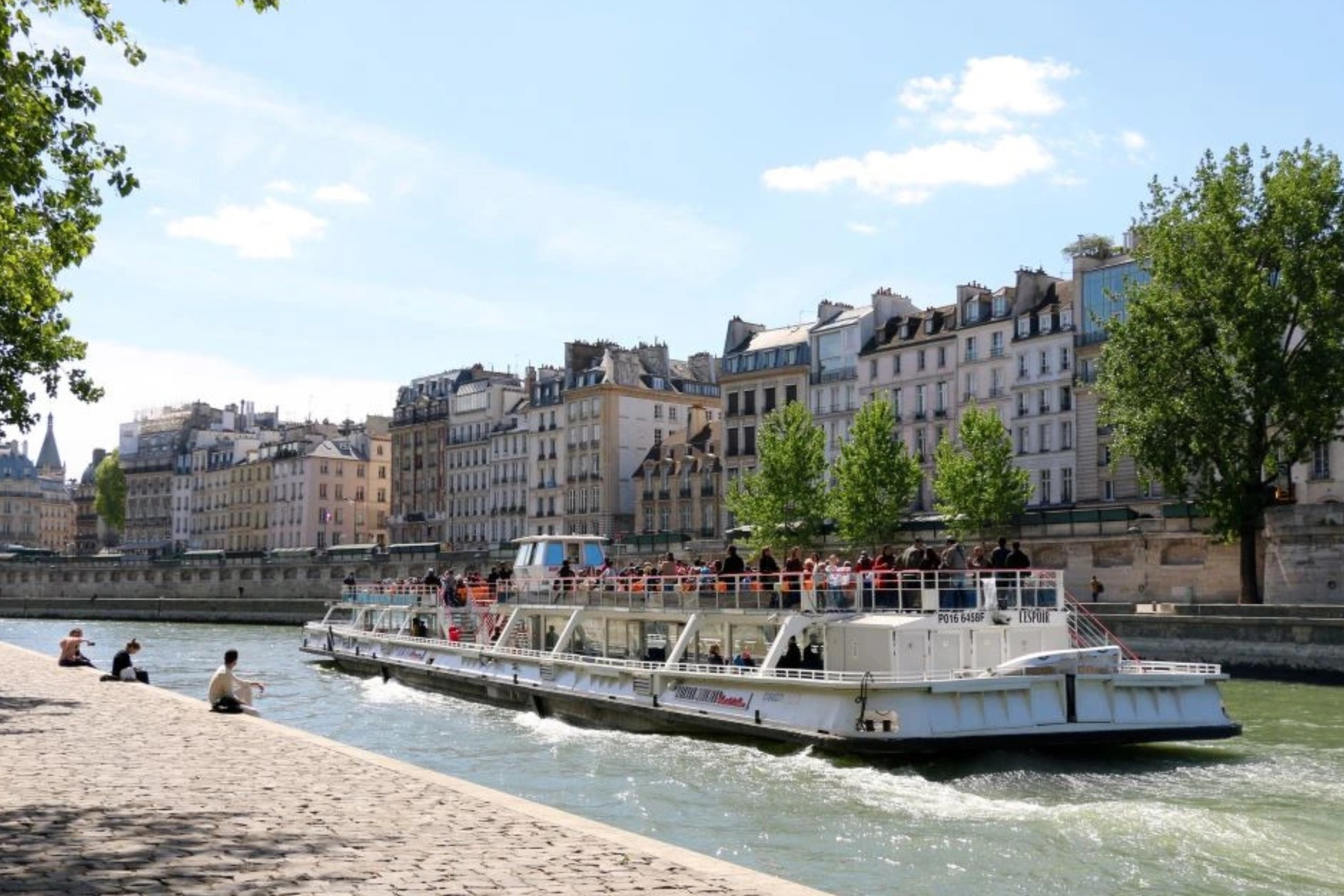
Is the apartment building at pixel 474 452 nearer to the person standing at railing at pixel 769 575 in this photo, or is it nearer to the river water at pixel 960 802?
the river water at pixel 960 802

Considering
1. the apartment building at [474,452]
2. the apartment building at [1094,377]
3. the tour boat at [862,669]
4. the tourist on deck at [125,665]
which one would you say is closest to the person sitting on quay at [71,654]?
the tourist on deck at [125,665]

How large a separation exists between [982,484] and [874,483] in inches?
195

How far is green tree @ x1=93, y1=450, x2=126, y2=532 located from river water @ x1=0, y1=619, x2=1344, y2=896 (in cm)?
12944

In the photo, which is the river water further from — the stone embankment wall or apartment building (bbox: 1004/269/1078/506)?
apartment building (bbox: 1004/269/1078/506)

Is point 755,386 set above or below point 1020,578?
above

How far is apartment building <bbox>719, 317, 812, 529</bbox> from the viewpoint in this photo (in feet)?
274

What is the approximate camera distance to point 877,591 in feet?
A: 81.4

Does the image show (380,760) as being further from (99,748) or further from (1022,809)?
(1022,809)

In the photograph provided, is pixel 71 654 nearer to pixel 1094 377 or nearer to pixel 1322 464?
pixel 1322 464

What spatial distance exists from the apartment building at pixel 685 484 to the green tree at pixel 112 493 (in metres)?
76.4

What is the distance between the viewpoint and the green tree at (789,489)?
228ft

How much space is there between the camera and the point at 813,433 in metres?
71.4

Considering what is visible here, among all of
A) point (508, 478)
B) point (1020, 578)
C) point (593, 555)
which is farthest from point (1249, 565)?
point (508, 478)

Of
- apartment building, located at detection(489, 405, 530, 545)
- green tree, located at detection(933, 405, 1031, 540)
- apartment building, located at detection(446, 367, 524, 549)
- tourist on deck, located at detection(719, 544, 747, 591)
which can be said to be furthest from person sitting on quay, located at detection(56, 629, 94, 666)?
apartment building, located at detection(446, 367, 524, 549)
